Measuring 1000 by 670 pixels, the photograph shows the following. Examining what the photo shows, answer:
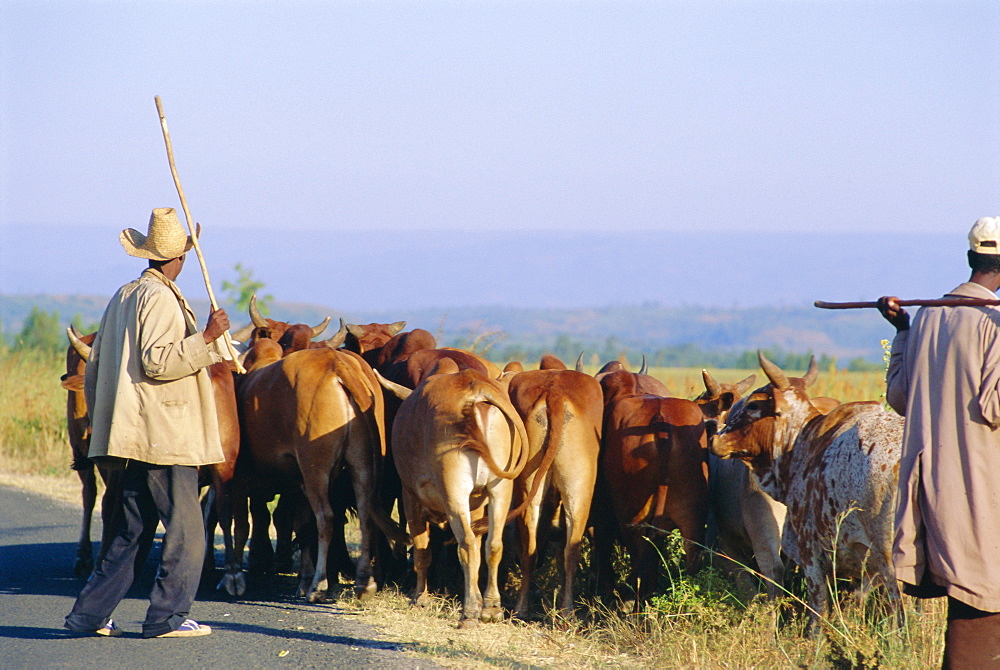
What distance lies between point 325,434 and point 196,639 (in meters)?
1.72

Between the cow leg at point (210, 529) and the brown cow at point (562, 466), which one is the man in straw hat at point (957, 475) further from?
the cow leg at point (210, 529)

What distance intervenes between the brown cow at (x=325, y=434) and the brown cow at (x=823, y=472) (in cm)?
247

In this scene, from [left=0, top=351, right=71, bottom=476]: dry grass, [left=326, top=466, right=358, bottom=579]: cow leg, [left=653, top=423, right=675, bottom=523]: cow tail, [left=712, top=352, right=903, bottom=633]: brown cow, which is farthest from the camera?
[left=0, top=351, right=71, bottom=476]: dry grass

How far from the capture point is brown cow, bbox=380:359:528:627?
718 cm

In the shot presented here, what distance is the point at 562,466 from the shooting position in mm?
7602

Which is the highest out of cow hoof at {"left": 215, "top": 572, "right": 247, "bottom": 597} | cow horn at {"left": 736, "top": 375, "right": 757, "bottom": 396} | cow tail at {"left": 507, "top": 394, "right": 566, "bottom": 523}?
cow horn at {"left": 736, "top": 375, "right": 757, "bottom": 396}

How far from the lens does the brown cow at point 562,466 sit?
7566 millimetres

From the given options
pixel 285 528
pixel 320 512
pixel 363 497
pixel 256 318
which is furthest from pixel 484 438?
A: pixel 256 318

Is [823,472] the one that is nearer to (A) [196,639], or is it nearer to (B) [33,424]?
(A) [196,639]

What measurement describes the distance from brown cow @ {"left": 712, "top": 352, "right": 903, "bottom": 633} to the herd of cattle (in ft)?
0.04

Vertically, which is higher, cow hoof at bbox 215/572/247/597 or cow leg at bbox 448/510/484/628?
cow leg at bbox 448/510/484/628

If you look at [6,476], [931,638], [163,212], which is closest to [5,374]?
[6,476]

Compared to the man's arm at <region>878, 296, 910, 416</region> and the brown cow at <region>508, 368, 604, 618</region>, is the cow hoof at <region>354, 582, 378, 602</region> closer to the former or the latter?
the brown cow at <region>508, 368, 604, 618</region>

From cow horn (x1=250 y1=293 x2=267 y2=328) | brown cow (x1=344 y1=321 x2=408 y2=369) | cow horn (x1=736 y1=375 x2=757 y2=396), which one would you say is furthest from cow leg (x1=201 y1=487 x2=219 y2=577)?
cow horn (x1=736 y1=375 x2=757 y2=396)
